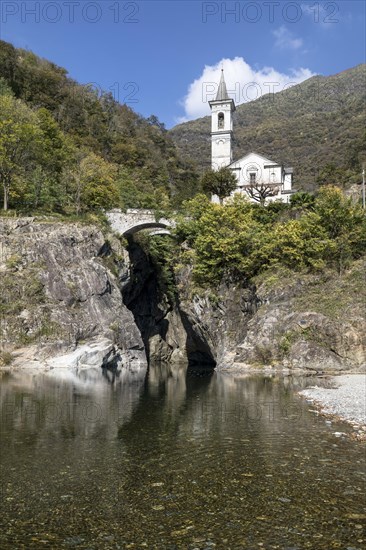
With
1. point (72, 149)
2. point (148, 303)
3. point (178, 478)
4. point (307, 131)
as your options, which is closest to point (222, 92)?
point (72, 149)

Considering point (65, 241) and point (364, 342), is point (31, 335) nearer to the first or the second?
point (65, 241)

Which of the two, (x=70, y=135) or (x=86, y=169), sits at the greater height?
(x=70, y=135)

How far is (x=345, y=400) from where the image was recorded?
19.1 m

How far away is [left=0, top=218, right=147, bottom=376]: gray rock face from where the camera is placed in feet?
121

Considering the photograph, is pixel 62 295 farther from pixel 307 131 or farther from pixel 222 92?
pixel 307 131

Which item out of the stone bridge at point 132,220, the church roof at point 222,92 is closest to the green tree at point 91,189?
the stone bridge at point 132,220

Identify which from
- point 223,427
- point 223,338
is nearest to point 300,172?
point 223,338

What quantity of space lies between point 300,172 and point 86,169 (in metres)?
63.4

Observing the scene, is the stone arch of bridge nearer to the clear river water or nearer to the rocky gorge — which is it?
the rocky gorge

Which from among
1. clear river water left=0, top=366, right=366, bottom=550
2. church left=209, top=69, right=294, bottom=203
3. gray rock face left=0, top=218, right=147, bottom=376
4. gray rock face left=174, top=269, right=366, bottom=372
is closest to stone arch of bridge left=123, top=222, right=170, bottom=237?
gray rock face left=0, top=218, right=147, bottom=376

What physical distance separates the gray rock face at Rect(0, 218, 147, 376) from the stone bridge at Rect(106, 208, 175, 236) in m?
5.46

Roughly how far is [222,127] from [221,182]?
583 inches

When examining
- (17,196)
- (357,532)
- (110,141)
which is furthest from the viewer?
(110,141)

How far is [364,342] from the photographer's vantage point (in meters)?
33.4
